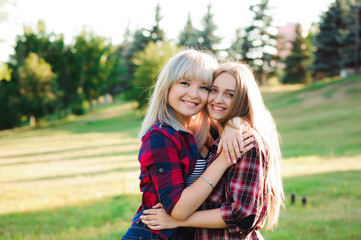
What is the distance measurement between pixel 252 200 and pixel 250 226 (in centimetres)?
19

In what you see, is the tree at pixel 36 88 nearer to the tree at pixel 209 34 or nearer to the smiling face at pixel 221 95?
the tree at pixel 209 34

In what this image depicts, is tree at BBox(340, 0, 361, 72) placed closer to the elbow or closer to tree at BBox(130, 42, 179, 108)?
tree at BBox(130, 42, 179, 108)

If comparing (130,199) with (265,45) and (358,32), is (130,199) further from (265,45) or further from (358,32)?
(265,45)

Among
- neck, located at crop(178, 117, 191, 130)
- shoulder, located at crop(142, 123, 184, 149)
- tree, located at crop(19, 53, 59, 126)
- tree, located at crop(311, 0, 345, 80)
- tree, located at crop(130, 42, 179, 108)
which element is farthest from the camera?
tree, located at crop(19, 53, 59, 126)

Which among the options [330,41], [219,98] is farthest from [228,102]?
[330,41]

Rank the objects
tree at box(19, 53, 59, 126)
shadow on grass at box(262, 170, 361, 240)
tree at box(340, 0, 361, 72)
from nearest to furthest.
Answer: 1. shadow on grass at box(262, 170, 361, 240)
2. tree at box(340, 0, 361, 72)
3. tree at box(19, 53, 59, 126)

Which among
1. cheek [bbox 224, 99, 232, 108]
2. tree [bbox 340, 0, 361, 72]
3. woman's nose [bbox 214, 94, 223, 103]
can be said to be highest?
tree [bbox 340, 0, 361, 72]

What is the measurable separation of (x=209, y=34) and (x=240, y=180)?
48.2 m

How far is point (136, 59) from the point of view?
139 feet

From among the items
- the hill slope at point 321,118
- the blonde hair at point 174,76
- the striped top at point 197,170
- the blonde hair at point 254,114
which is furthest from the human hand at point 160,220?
the hill slope at point 321,118

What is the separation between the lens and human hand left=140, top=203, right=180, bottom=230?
2359 millimetres

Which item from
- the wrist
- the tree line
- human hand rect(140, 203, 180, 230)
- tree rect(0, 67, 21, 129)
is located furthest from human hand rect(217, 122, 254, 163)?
tree rect(0, 67, 21, 129)

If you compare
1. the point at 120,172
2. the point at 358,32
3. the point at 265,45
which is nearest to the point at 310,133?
the point at 120,172

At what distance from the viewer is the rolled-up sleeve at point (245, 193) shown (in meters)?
2.18
